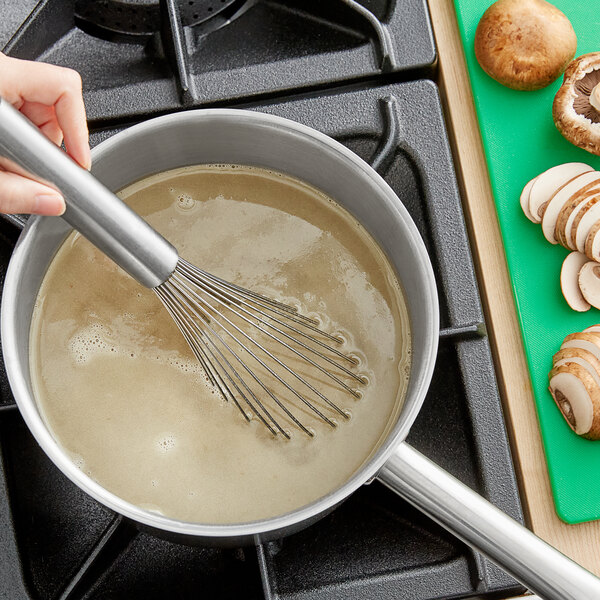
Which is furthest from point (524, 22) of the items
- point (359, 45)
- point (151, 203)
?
point (151, 203)

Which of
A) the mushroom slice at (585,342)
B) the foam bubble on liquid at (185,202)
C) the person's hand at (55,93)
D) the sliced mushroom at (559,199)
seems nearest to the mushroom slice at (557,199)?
the sliced mushroom at (559,199)

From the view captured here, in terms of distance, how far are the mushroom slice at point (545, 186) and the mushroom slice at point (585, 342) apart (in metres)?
0.13

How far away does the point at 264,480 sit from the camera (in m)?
0.64

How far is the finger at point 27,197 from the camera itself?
1.73ft

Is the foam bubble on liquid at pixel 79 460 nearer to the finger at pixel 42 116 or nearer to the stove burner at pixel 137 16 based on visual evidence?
the finger at pixel 42 116

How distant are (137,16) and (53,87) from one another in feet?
0.69

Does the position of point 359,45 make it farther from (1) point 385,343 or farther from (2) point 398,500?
(2) point 398,500

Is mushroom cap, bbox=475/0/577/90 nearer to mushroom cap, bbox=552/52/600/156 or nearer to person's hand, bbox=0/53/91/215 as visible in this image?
mushroom cap, bbox=552/52/600/156

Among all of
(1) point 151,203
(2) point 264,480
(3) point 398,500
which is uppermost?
(1) point 151,203

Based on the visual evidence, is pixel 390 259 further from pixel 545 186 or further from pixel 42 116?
pixel 42 116

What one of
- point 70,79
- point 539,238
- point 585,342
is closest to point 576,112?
point 539,238

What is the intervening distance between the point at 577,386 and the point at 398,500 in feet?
0.68

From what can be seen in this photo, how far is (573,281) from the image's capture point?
2.54 feet

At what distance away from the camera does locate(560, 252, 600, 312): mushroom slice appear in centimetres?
77
